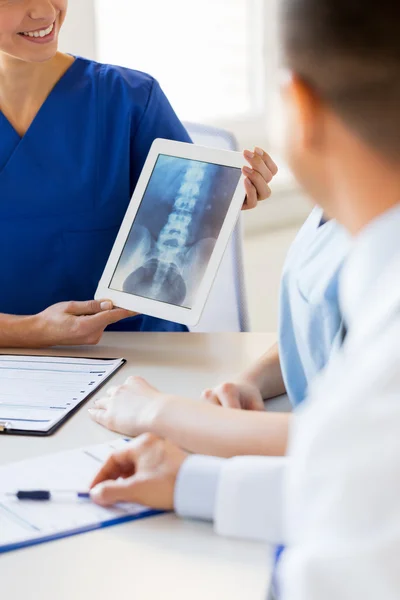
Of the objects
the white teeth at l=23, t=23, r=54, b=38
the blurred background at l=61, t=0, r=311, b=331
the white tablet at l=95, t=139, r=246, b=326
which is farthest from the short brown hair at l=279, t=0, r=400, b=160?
the blurred background at l=61, t=0, r=311, b=331

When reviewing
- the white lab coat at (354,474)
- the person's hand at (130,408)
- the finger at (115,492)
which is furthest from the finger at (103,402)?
the white lab coat at (354,474)

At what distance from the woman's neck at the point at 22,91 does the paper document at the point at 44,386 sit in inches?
16.9

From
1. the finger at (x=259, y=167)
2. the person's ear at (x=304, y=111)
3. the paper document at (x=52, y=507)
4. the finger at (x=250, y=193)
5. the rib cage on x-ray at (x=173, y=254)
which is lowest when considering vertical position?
the paper document at (x=52, y=507)

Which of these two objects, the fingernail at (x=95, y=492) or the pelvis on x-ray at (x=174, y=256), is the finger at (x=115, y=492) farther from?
the pelvis on x-ray at (x=174, y=256)

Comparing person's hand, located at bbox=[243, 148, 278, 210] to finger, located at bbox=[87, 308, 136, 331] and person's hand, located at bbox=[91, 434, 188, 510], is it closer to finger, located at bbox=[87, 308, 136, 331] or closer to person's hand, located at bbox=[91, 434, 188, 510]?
finger, located at bbox=[87, 308, 136, 331]

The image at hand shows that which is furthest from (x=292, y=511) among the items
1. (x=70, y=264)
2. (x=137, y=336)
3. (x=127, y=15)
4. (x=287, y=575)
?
(x=127, y=15)

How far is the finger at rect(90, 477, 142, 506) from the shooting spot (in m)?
0.77

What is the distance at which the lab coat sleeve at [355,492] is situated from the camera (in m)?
0.44

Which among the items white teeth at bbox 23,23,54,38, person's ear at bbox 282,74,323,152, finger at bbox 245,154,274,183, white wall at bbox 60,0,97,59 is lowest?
finger at bbox 245,154,274,183

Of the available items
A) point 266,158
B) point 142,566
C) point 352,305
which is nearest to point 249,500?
point 142,566

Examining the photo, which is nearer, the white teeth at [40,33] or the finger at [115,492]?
the finger at [115,492]

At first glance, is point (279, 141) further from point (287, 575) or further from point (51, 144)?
point (51, 144)

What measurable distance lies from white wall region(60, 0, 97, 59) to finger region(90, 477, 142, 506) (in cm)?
157

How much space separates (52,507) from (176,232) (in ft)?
1.79
